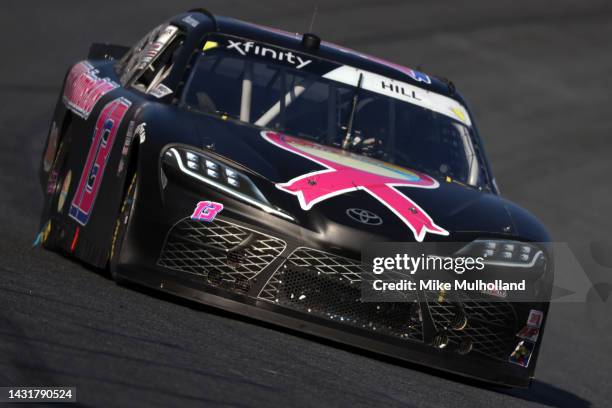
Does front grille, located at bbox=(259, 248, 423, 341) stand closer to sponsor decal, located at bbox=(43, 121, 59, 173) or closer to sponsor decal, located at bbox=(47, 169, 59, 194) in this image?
sponsor decal, located at bbox=(47, 169, 59, 194)

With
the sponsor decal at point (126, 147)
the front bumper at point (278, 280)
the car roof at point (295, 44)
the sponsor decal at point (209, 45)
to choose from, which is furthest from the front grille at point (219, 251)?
the car roof at point (295, 44)

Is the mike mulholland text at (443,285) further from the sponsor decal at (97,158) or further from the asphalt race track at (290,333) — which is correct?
the sponsor decal at (97,158)

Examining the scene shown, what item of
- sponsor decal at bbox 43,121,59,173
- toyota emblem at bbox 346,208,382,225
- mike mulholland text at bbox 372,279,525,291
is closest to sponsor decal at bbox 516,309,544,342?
mike mulholland text at bbox 372,279,525,291

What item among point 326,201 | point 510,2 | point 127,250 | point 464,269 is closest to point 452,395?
point 464,269

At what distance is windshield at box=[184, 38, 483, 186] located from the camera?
7.00m

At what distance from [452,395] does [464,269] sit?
1.97 ft

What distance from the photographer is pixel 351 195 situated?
6129 millimetres

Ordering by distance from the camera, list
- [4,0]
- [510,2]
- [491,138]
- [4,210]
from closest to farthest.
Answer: [4,210], [491,138], [4,0], [510,2]

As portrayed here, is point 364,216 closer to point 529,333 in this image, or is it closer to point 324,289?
point 324,289

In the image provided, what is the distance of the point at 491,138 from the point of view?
15.9 meters

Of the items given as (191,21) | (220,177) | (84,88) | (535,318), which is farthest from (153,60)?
(535,318)

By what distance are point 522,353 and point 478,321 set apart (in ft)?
0.99

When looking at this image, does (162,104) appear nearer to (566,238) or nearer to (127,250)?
(127,250)

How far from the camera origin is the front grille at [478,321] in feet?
19.7
